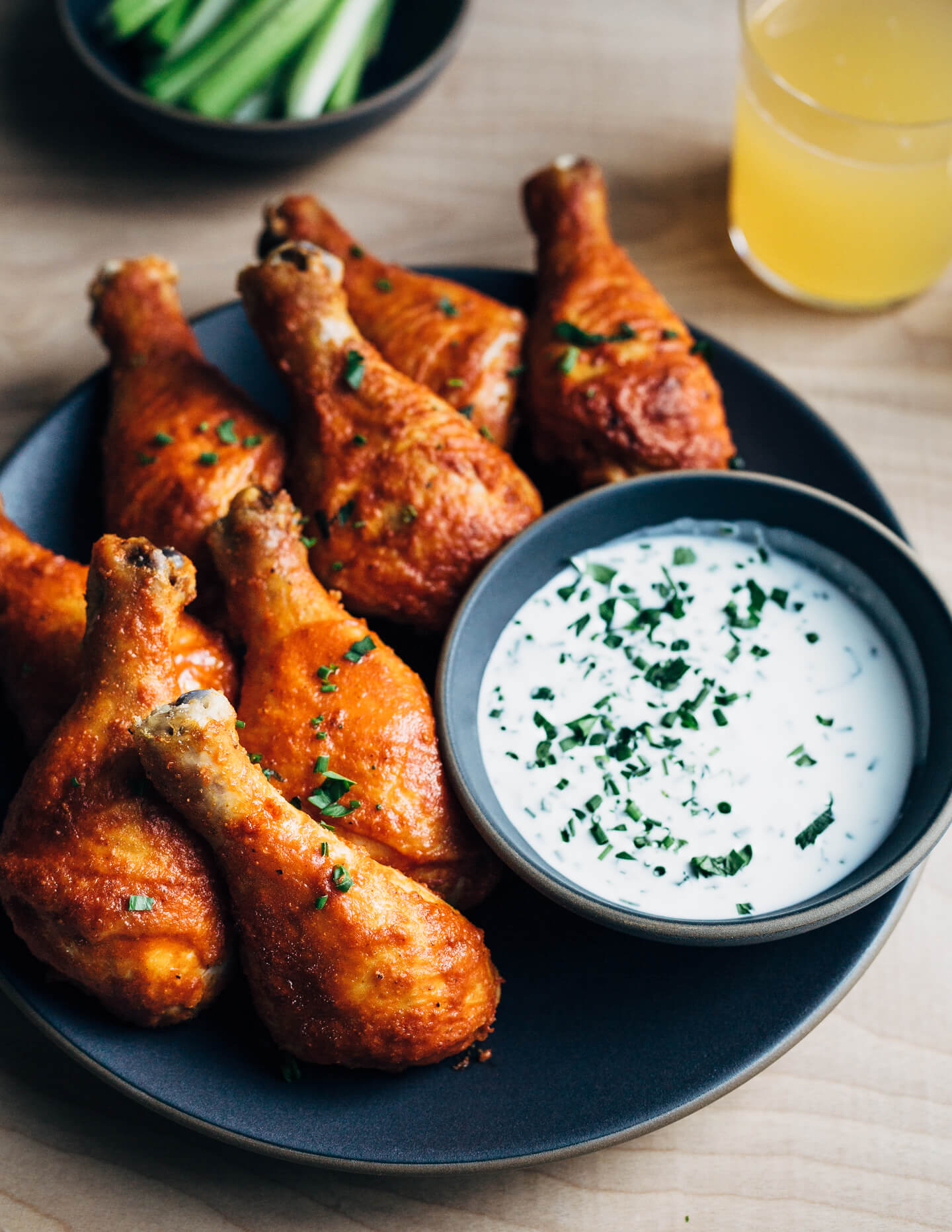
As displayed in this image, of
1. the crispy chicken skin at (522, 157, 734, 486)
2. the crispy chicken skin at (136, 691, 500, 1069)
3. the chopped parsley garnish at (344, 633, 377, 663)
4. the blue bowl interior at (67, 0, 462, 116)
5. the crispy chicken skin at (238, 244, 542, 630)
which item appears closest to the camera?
the crispy chicken skin at (136, 691, 500, 1069)

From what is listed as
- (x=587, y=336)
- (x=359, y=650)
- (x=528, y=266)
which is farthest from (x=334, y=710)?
(x=528, y=266)

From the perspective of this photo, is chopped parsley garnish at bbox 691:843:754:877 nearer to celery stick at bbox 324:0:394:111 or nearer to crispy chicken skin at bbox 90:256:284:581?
crispy chicken skin at bbox 90:256:284:581

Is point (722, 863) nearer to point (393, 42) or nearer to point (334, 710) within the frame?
point (334, 710)

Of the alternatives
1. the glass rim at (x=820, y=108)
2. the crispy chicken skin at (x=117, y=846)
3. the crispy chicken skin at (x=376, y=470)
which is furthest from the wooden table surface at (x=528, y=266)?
the crispy chicken skin at (x=376, y=470)

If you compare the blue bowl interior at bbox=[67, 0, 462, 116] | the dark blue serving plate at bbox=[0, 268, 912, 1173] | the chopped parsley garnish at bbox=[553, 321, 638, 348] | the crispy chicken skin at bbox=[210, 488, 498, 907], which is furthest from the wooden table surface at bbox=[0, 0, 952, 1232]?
the chopped parsley garnish at bbox=[553, 321, 638, 348]

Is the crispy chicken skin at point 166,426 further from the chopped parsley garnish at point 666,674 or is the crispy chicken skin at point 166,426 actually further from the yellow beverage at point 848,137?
the yellow beverage at point 848,137

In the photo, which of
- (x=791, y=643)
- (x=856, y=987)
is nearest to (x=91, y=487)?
(x=791, y=643)

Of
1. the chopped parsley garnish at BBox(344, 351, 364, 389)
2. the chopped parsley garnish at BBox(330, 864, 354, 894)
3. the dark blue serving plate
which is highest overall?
the chopped parsley garnish at BBox(344, 351, 364, 389)
